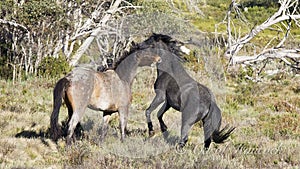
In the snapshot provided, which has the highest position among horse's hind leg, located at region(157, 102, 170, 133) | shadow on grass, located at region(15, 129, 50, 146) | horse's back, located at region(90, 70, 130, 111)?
horse's back, located at region(90, 70, 130, 111)

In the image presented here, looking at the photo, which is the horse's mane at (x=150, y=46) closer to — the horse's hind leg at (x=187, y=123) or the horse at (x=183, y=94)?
the horse at (x=183, y=94)

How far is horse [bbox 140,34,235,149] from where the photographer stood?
24.2 feet

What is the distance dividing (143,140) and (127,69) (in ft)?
3.74

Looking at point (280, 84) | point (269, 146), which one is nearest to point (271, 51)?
point (280, 84)

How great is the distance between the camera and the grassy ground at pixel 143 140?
6.38 metres

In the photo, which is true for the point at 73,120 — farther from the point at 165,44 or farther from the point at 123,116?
the point at 165,44

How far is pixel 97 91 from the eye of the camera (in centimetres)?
724

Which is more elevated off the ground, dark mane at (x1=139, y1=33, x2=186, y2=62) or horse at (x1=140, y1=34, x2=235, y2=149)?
dark mane at (x1=139, y1=33, x2=186, y2=62)

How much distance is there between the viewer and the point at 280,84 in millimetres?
17859

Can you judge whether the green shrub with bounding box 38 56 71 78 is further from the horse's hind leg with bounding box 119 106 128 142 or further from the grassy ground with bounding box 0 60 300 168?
the horse's hind leg with bounding box 119 106 128 142

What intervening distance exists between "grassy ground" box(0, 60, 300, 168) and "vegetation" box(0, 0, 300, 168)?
13 millimetres

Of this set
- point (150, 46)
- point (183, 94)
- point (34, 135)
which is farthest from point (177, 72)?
point (34, 135)

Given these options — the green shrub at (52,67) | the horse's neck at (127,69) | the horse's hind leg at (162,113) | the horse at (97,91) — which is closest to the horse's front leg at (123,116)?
the horse at (97,91)

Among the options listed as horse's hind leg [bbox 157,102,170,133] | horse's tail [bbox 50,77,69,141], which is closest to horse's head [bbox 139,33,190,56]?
horse's hind leg [bbox 157,102,170,133]
